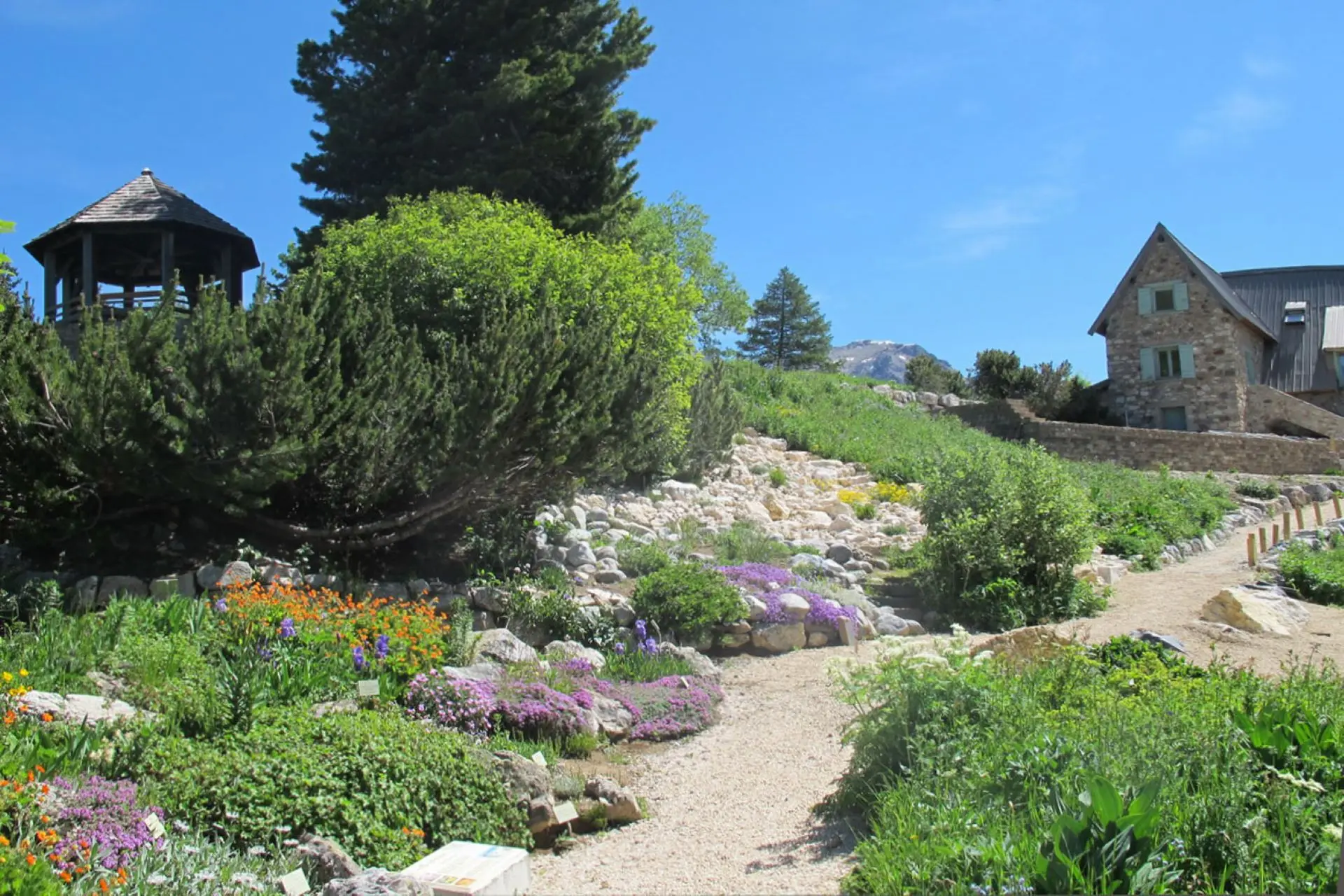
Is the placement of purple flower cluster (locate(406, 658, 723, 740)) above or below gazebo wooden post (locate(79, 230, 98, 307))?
below

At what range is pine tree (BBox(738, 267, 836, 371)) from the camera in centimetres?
5166

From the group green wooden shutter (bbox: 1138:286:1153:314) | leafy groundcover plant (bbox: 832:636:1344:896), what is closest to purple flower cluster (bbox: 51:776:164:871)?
leafy groundcover plant (bbox: 832:636:1344:896)

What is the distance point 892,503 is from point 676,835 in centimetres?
1144

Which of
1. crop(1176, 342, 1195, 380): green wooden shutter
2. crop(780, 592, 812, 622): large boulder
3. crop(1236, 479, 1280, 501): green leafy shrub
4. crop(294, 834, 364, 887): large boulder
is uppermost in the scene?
crop(1176, 342, 1195, 380): green wooden shutter

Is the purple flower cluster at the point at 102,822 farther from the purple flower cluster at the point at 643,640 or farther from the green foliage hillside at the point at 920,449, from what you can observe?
the green foliage hillside at the point at 920,449

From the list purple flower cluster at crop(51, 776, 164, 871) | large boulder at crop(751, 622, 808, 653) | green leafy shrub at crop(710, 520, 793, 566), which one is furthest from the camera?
green leafy shrub at crop(710, 520, 793, 566)

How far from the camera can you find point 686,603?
962 cm

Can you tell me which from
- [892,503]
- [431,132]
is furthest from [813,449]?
[431,132]

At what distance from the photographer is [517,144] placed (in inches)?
770

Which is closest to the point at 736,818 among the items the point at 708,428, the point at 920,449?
the point at 708,428

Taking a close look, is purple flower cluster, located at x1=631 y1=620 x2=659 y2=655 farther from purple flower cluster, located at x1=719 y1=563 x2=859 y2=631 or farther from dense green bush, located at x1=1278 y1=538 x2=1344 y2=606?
dense green bush, located at x1=1278 y1=538 x2=1344 y2=606

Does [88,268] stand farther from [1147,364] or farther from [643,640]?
[1147,364]

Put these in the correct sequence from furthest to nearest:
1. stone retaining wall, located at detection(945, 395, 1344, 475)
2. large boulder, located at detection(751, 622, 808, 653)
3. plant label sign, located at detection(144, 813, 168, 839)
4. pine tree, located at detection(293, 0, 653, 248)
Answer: stone retaining wall, located at detection(945, 395, 1344, 475), pine tree, located at detection(293, 0, 653, 248), large boulder, located at detection(751, 622, 808, 653), plant label sign, located at detection(144, 813, 168, 839)

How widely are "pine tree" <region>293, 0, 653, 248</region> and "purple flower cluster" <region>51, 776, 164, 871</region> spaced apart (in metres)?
15.9
